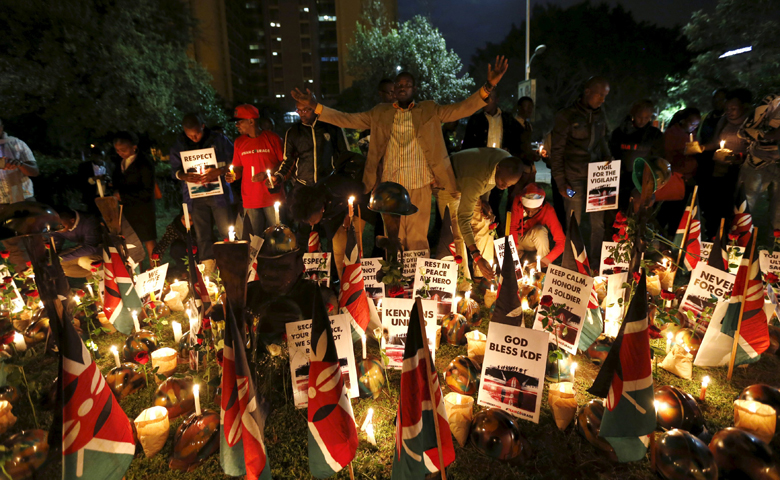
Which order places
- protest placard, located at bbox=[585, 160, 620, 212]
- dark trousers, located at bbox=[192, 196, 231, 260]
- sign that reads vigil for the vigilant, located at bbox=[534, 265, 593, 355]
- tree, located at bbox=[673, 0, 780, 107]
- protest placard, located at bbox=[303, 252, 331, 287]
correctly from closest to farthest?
1. sign that reads vigil for the vigilant, located at bbox=[534, 265, 593, 355]
2. protest placard, located at bbox=[303, 252, 331, 287]
3. protest placard, located at bbox=[585, 160, 620, 212]
4. dark trousers, located at bbox=[192, 196, 231, 260]
5. tree, located at bbox=[673, 0, 780, 107]

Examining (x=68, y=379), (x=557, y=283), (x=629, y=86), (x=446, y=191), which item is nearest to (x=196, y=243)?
(x=446, y=191)

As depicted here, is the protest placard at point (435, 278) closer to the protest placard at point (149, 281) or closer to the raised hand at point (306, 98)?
the raised hand at point (306, 98)

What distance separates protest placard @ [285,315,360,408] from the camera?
120 inches

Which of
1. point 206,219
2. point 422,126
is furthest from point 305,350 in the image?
point 206,219

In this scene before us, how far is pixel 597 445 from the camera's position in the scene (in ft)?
9.15

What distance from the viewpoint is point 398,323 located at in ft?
11.6

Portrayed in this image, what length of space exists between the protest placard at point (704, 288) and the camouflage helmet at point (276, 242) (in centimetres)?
356

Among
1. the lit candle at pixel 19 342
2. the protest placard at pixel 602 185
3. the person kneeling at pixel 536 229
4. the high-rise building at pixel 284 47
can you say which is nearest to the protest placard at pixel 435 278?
the person kneeling at pixel 536 229

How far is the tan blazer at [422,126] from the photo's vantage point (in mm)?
4715

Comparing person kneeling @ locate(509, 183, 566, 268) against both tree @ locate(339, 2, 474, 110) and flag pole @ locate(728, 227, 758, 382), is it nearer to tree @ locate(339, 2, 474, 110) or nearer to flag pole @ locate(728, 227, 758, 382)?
flag pole @ locate(728, 227, 758, 382)

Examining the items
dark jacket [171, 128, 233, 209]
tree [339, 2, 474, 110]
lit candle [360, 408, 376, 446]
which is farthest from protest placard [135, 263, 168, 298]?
tree [339, 2, 474, 110]

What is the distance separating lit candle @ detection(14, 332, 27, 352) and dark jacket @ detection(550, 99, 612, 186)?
249 inches

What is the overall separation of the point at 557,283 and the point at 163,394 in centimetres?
327

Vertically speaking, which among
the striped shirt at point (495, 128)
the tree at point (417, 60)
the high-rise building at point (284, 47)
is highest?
the high-rise building at point (284, 47)
